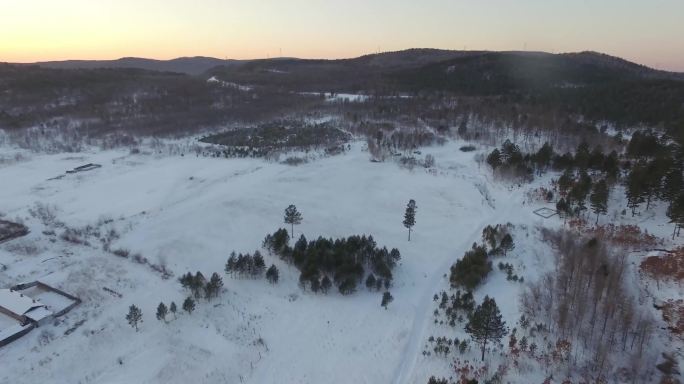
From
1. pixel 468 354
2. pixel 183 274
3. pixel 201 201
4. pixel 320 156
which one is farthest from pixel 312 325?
pixel 320 156

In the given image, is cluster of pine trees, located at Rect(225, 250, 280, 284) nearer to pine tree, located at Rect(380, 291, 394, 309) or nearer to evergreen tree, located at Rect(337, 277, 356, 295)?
evergreen tree, located at Rect(337, 277, 356, 295)

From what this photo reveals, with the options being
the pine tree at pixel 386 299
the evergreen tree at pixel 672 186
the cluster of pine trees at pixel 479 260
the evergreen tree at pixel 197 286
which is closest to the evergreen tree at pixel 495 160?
the evergreen tree at pixel 672 186

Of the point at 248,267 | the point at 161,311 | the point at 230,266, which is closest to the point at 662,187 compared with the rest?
the point at 248,267

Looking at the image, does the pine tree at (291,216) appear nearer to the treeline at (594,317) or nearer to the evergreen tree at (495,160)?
the treeline at (594,317)

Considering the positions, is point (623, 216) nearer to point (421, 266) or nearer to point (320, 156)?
point (421, 266)

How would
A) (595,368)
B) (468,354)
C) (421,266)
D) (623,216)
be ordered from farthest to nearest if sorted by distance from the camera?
(623,216) → (421,266) → (468,354) → (595,368)

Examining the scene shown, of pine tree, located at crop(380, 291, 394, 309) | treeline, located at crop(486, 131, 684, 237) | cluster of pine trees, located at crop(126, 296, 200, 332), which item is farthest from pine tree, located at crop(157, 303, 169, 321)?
treeline, located at crop(486, 131, 684, 237)

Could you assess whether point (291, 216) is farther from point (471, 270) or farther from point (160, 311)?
point (471, 270)
